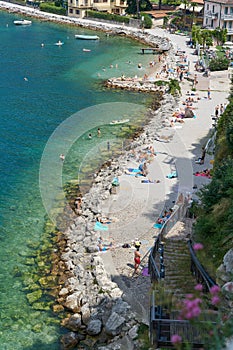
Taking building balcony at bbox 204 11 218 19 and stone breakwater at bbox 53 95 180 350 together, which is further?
building balcony at bbox 204 11 218 19

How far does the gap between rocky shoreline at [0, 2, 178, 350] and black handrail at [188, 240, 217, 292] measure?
12.7 feet

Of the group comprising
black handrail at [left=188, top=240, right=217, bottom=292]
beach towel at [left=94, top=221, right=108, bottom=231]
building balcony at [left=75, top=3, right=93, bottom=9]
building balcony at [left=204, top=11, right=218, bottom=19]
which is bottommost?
beach towel at [left=94, top=221, right=108, bottom=231]

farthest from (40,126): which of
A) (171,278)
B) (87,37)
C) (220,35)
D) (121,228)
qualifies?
(87,37)

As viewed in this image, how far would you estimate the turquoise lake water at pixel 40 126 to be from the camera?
23.6 meters

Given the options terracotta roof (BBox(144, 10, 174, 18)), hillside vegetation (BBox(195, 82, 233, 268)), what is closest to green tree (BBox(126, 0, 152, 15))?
terracotta roof (BBox(144, 10, 174, 18))

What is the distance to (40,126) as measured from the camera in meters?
47.0

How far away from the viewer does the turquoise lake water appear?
23578mm

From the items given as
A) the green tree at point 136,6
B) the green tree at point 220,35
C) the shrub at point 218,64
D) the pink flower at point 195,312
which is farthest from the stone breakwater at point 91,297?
the green tree at point 136,6

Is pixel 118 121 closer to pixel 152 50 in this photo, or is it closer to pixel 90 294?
pixel 90 294

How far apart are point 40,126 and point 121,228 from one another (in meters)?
21.2

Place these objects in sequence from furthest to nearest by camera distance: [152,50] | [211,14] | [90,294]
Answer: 1. [211,14]
2. [152,50]
3. [90,294]

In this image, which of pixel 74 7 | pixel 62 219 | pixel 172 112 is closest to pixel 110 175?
pixel 62 219

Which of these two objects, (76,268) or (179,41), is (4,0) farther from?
(76,268)

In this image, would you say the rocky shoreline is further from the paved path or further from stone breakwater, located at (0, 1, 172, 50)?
stone breakwater, located at (0, 1, 172, 50)
